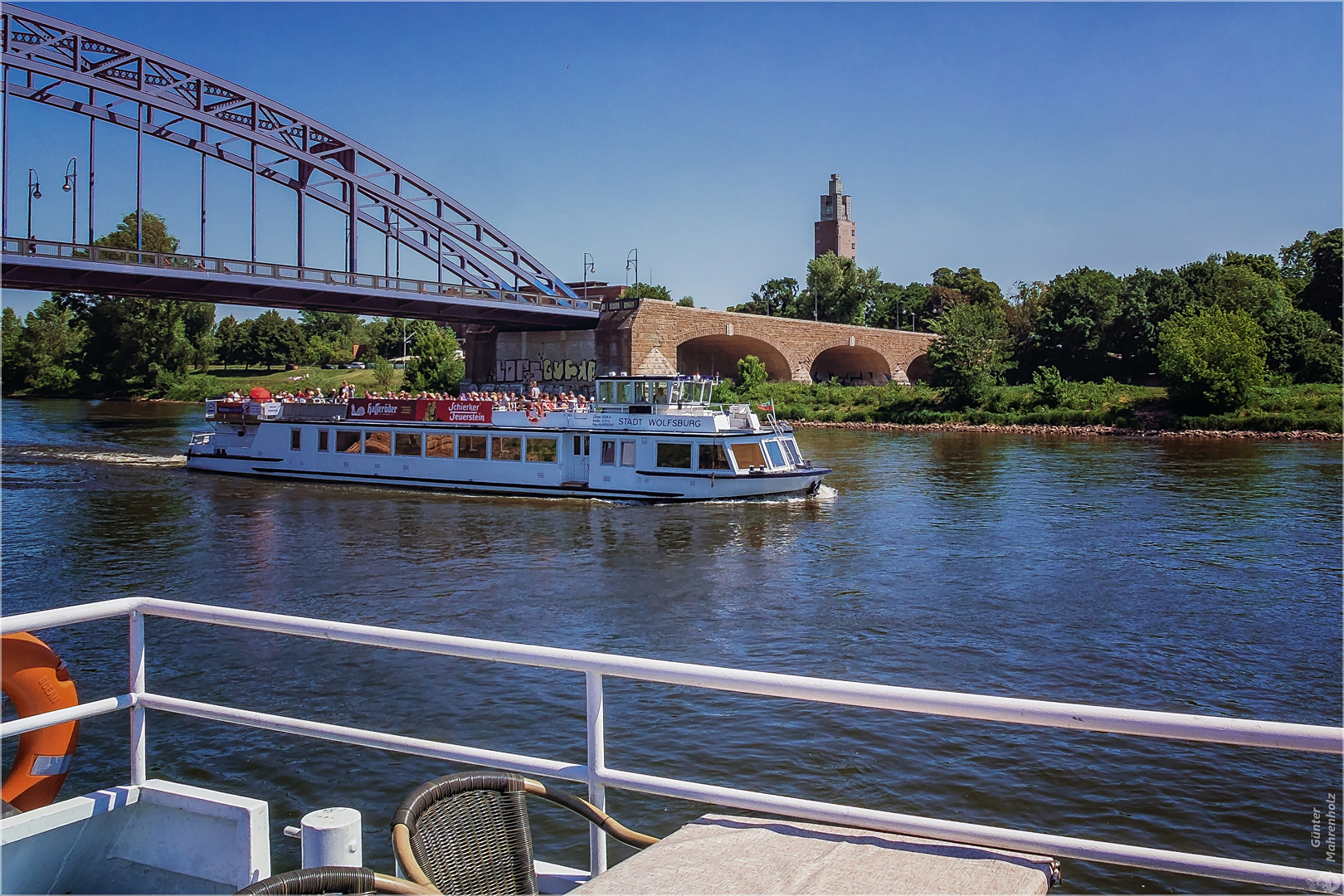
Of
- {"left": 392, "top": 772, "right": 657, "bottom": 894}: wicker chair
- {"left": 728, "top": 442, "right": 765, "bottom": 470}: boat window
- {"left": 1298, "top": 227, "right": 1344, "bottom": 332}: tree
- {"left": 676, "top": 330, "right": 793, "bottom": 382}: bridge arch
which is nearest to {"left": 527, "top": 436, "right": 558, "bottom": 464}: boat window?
{"left": 728, "top": 442, "right": 765, "bottom": 470}: boat window

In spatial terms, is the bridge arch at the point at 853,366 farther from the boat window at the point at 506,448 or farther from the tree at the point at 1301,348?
the boat window at the point at 506,448

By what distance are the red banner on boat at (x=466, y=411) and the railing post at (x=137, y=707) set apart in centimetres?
2456

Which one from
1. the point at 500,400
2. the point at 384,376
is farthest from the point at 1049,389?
the point at 384,376

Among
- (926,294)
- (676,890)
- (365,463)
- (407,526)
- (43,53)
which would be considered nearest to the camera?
(676,890)

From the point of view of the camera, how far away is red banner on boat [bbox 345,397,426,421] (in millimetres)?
29781

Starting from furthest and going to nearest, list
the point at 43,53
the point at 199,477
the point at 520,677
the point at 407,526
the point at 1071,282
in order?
the point at 1071,282 < the point at 43,53 < the point at 199,477 < the point at 407,526 < the point at 520,677

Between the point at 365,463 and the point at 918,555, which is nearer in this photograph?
the point at 918,555

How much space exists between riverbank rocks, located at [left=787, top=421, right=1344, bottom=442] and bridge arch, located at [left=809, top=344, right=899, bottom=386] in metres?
23.3

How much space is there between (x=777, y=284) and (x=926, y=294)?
53.8 ft

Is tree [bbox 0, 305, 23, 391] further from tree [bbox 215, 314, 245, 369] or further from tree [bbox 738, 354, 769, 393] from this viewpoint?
tree [bbox 738, 354, 769, 393]

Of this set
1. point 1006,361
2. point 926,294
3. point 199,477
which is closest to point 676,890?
point 199,477

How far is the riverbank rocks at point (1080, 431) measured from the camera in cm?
4678

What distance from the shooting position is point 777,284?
120 meters

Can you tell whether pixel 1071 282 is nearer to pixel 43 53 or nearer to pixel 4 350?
pixel 43 53
